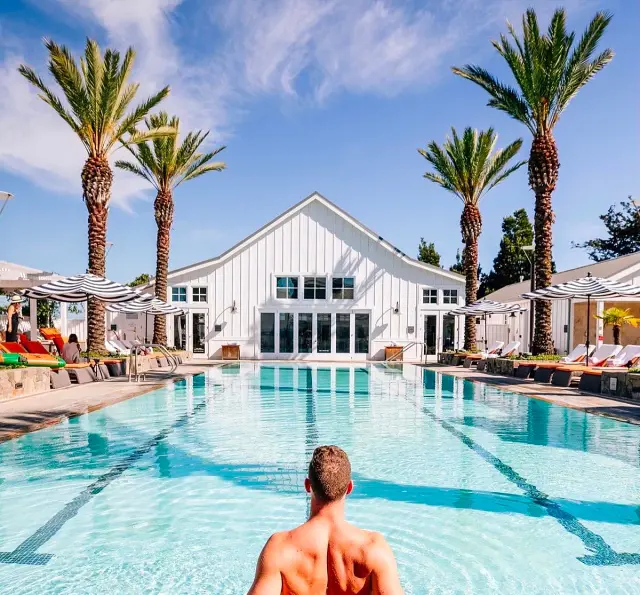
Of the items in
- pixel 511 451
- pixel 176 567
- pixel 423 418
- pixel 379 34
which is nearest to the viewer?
pixel 176 567

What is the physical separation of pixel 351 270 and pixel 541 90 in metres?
14.1

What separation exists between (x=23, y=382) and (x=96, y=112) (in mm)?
9993

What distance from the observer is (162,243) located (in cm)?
2723

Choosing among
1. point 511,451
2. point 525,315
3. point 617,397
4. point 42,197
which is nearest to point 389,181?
point 525,315

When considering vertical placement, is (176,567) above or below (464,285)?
below

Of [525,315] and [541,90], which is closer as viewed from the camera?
[541,90]

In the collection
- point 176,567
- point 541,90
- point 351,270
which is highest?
point 541,90

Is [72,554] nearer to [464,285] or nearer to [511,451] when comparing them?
[511,451]

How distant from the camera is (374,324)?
31.0m

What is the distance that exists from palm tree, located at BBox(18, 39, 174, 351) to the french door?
11.5 m

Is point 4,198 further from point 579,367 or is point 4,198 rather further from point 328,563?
point 328,563

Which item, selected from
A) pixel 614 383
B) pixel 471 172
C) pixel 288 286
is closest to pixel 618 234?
pixel 471 172

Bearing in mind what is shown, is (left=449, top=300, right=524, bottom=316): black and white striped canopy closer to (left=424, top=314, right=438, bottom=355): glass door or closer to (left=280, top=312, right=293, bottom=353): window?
(left=424, top=314, right=438, bottom=355): glass door

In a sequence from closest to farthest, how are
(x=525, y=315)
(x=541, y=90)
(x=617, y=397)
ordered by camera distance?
1. (x=617, y=397)
2. (x=541, y=90)
3. (x=525, y=315)
